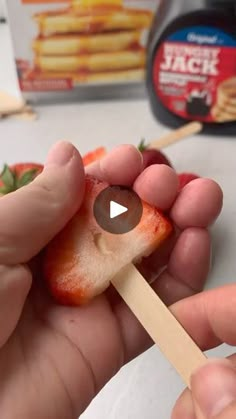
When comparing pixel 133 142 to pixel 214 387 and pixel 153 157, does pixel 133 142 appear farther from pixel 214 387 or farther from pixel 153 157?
pixel 214 387

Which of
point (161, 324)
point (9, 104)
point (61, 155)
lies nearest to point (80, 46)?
point (9, 104)

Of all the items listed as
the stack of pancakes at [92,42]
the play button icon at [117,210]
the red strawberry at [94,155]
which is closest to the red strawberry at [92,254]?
the play button icon at [117,210]

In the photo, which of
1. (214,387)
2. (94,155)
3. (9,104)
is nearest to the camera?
(214,387)

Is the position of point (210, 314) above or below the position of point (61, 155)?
below

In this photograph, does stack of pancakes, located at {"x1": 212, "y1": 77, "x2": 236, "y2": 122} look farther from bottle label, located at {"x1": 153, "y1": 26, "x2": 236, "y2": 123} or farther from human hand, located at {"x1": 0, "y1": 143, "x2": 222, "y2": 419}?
human hand, located at {"x1": 0, "y1": 143, "x2": 222, "y2": 419}

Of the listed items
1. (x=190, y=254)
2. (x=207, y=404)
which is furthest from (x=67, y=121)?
(x=207, y=404)

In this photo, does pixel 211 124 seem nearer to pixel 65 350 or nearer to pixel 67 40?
pixel 67 40

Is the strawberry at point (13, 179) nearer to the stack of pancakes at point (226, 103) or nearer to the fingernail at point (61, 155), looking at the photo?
the fingernail at point (61, 155)
